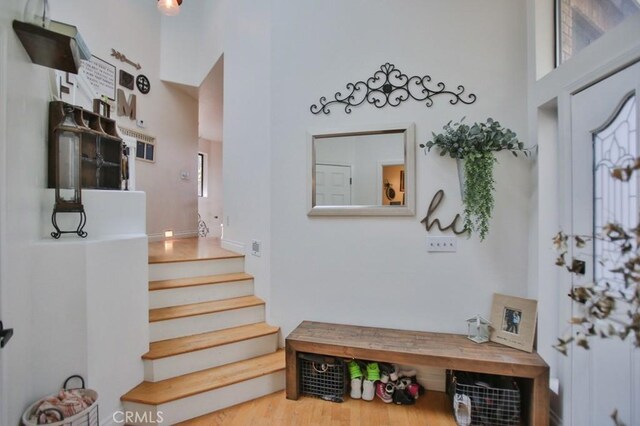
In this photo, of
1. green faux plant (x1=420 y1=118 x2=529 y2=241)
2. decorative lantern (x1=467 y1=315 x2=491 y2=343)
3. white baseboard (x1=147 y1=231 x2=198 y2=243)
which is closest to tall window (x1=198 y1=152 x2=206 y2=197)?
white baseboard (x1=147 y1=231 x2=198 y2=243)

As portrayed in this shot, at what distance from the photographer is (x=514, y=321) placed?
2.02 metres

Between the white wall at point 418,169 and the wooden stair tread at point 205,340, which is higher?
the white wall at point 418,169

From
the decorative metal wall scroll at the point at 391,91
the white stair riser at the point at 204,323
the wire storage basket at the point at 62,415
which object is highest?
the decorative metal wall scroll at the point at 391,91

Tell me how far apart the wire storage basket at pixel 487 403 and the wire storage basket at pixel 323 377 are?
2.55 ft

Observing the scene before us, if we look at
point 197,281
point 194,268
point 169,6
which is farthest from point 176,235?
point 169,6

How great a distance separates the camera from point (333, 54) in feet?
8.00

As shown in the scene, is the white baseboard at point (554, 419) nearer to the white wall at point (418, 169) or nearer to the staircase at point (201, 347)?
the white wall at point (418, 169)

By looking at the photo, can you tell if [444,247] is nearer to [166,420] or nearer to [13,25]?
[166,420]

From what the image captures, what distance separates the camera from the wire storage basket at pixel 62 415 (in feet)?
4.53

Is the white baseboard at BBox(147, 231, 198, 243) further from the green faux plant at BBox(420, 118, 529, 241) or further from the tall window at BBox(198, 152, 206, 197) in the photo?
the green faux plant at BBox(420, 118, 529, 241)

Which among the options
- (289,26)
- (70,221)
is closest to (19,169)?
(70,221)

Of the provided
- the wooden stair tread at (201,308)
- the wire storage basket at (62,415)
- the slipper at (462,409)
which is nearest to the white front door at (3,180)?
the wire storage basket at (62,415)

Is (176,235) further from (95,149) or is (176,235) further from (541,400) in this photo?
(541,400)

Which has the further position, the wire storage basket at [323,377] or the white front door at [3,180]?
the wire storage basket at [323,377]
